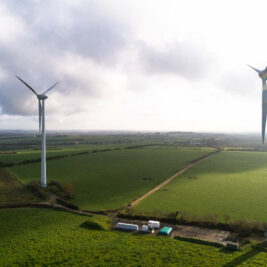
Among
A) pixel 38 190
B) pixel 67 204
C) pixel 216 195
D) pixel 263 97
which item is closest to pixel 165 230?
pixel 67 204

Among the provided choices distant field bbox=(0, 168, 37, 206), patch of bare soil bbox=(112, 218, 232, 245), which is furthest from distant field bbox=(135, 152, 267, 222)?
distant field bbox=(0, 168, 37, 206)

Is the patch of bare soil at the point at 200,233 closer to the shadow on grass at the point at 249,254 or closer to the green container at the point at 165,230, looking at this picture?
the green container at the point at 165,230

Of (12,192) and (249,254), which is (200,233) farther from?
(12,192)

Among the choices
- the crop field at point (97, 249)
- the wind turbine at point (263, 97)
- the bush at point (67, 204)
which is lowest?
the crop field at point (97, 249)

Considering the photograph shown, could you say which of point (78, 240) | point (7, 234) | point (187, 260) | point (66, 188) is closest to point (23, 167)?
point (66, 188)

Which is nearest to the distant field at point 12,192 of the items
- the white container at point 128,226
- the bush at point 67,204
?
the bush at point 67,204
